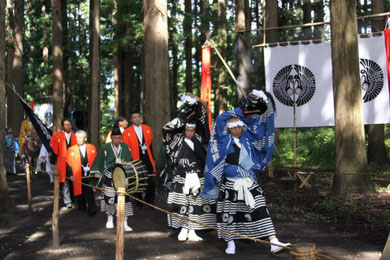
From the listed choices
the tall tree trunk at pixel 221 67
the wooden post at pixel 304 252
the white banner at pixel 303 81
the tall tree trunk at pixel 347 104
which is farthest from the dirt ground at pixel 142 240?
the tall tree trunk at pixel 221 67

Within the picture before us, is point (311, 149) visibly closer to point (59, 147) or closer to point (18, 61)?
point (59, 147)

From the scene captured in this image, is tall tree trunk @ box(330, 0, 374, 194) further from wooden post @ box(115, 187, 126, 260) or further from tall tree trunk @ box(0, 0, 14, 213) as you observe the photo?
tall tree trunk @ box(0, 0, 14, 213)

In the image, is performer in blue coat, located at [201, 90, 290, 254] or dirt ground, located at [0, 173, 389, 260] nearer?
performer in blue coat, located at [201, 90, 290, 254]

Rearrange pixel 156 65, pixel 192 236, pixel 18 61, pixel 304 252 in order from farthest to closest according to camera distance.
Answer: pixel 18 61, pixel 156 65, pixel 192 236, pixel 304 252

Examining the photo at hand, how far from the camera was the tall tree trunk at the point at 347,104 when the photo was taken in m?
10.7

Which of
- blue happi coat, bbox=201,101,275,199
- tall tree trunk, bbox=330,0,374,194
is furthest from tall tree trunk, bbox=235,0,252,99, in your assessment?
blue happi coat, bbox=201,101,275,199

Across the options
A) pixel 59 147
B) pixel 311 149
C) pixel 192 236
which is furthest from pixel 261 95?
pixel 311 149

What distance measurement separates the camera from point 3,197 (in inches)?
421

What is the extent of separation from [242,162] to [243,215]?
692 mm

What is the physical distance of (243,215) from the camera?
6.78m

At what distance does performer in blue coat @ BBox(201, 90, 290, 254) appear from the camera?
21.9 ft

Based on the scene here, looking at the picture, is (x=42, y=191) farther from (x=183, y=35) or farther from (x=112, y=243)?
(x=183, y=35)

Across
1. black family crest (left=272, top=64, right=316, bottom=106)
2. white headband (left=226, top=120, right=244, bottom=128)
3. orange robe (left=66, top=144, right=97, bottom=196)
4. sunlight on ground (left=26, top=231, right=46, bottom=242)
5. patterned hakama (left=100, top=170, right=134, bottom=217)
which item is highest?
black family crest (left=272, top=64, right=316, bottom=106)

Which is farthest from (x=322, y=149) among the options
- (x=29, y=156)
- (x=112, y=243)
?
(x=112, y=243)
